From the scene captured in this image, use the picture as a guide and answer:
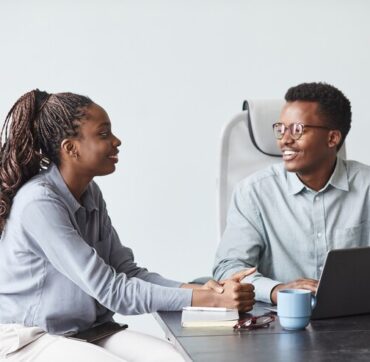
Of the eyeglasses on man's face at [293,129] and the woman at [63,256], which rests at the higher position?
the eyeglasses on man's face at [293,129]

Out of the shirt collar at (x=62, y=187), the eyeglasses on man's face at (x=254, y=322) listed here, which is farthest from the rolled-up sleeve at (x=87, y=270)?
the eyeglasses on man's face at (x=254, y=322)

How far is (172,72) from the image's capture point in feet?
12.2

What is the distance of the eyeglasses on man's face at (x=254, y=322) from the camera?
1764mm

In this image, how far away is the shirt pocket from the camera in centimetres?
241

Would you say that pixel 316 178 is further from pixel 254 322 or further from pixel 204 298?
pixel 254 322

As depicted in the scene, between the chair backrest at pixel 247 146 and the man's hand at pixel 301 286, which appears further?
the chair backrest at pixel 247 146

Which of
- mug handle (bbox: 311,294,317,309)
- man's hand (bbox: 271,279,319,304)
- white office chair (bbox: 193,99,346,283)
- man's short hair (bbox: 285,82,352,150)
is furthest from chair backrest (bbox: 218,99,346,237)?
mug handle (bbox: 311,294,317,309)

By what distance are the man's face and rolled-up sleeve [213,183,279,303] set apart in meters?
0.18

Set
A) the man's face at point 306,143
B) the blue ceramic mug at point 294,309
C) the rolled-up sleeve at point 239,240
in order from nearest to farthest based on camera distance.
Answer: the blue ceramic mug at point 294,309 → the rolled-up sleeve at point 239,240 → the man's face at point 306,143


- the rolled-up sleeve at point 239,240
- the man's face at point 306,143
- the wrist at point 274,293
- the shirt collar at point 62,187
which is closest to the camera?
the wrist at point 274,293

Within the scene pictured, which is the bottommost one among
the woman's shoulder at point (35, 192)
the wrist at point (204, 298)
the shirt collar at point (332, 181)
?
the wrist at point (204, 298)

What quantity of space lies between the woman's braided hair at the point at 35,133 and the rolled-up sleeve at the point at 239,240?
0.57 m

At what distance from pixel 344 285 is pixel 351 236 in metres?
0.60

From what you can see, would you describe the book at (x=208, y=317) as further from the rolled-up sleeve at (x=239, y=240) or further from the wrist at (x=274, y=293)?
the rolled-up sleeve at (x=239, y=240)
